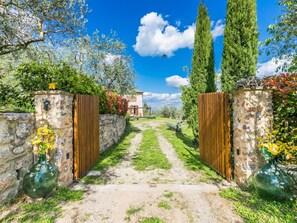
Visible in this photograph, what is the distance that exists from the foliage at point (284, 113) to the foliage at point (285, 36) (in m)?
3.36

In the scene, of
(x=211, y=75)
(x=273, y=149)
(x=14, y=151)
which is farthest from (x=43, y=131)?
(x=211, y=75)

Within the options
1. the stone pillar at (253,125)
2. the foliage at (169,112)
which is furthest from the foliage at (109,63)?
the foliage at (169,112)

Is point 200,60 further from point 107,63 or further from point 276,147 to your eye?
point 107,63

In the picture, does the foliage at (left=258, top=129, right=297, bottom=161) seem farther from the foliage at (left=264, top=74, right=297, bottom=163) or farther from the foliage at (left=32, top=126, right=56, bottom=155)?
the foliage at (left=32, top=126, right=56, bottom=155)

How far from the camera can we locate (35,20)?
6.21m

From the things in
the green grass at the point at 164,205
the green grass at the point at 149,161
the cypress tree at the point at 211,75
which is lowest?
the green grass at the point at 149,161

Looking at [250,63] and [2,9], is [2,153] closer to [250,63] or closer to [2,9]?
[2,9]

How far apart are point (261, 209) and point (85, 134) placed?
4.30 metres

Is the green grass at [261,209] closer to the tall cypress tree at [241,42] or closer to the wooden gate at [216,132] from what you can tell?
the wooden gate at [216,132]

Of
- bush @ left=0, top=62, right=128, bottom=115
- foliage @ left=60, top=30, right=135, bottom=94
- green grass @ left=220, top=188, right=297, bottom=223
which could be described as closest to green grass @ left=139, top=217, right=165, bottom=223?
green grass @ left=220, top=188, right=297, bottom=223

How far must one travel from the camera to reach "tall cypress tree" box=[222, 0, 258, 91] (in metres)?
5.43

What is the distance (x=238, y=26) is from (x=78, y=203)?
21.9 ft

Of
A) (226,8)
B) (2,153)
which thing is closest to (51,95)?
(2,153)

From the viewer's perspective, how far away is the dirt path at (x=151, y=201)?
2.66 m
